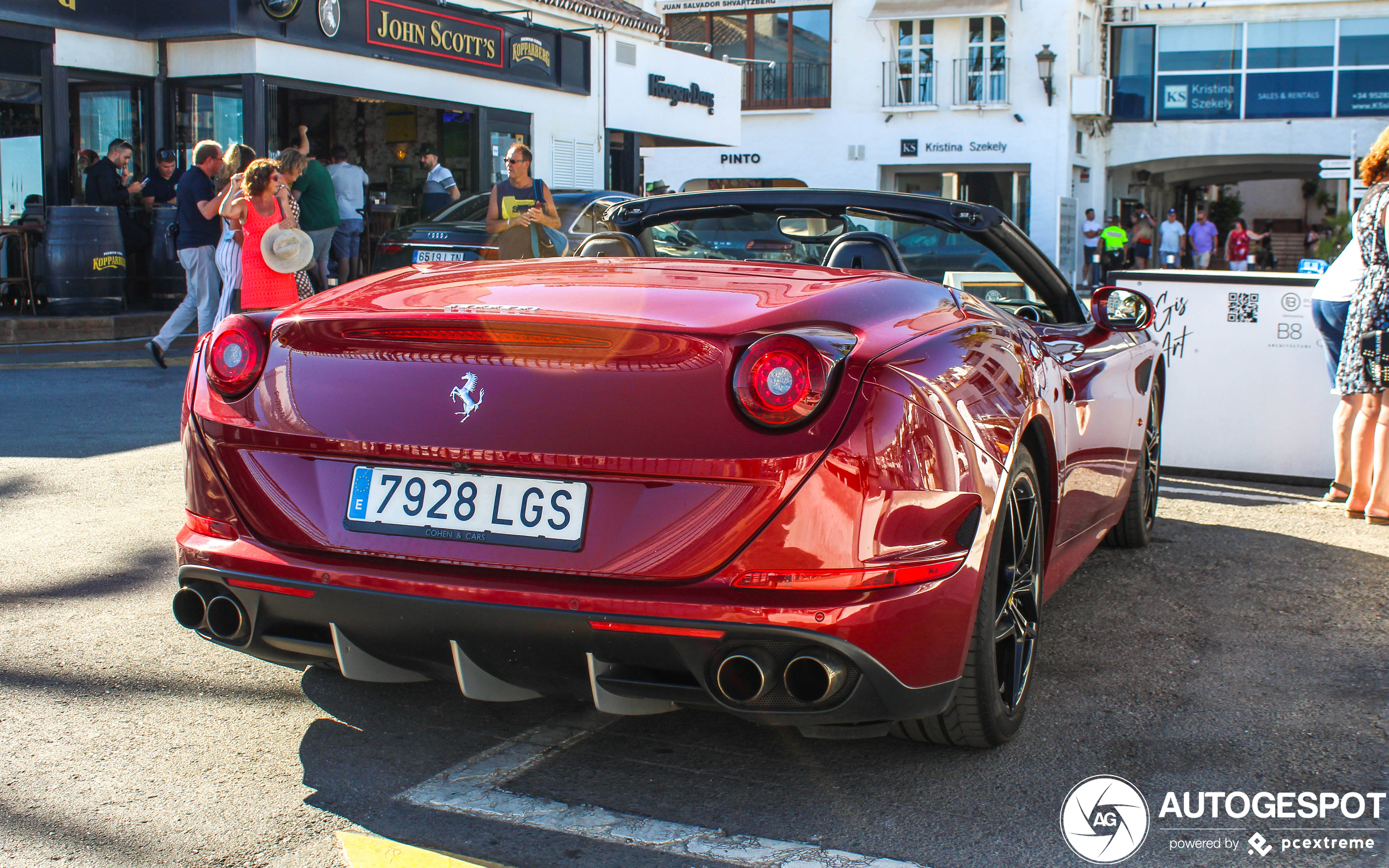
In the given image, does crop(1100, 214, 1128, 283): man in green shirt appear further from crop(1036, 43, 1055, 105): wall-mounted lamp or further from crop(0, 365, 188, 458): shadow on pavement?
crop(0, 365, 188, 458): shadow on pavement

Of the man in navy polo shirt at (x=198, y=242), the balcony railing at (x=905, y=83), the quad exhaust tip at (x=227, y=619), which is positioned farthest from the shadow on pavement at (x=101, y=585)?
the balcony railing at (x=905, y=83)

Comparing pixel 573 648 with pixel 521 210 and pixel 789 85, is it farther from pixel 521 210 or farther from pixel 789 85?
pixel 789 85

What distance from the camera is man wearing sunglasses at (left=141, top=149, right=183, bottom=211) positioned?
14.9 meters

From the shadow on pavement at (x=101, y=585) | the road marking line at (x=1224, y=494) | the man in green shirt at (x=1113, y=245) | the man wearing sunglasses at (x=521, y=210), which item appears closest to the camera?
the shadow on pavement at (x=101, y=585)

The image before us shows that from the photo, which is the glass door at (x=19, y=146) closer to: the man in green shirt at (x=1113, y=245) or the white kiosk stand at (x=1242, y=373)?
the white kiosk stand at (x=1242, y=373)

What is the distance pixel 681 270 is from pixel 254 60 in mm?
13842

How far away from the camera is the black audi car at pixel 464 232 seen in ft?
42.5

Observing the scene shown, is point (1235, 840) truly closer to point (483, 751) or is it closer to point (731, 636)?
point (731, 636)

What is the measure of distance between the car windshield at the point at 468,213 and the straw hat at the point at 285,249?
4.61m

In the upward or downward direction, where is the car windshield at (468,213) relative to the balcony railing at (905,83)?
downward

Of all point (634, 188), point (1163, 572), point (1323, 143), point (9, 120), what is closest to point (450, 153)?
point (634, 188)

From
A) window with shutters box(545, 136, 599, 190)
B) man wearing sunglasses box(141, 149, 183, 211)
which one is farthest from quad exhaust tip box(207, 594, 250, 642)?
window with shutters box(545, 136, 599, 190)

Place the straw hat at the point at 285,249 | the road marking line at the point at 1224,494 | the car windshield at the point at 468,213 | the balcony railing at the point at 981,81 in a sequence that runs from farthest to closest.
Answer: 1. the balcony railing at the point at 981,81
2. the car windshield at the point at 468,213
3. the straw hat at the point at 285,249
4. the road marking line at the point at 1224,494

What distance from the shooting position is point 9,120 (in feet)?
47.1
